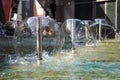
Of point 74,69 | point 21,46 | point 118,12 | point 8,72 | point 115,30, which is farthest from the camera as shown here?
point 118,12

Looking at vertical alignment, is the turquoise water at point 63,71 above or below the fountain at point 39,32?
below

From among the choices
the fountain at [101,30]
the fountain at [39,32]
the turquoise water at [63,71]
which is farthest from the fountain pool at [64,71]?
the fountain at [101,30]

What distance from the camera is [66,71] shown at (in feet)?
27.2

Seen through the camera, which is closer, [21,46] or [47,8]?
[21,46]

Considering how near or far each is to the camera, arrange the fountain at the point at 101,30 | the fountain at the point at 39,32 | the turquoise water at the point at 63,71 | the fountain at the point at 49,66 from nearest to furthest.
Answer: the turquoise water at the point at 63,71 → the fountain at the point at 49,66 → the fountain at the point at 39,32 → the fountain at the point at 101,30

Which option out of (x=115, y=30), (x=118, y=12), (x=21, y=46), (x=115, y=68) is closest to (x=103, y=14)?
(x=118, y=12)

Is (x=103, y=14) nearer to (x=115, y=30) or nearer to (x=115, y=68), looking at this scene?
(x=115, y=30)

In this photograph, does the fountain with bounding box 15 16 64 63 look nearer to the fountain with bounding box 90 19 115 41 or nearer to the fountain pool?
the fountain pool

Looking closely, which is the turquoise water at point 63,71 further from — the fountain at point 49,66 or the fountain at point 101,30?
the fountain at point 101,30

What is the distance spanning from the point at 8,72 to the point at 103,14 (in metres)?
24.3

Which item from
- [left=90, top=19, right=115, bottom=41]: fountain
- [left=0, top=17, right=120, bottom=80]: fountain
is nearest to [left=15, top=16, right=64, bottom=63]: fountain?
[left=0, top=17, right=120, bottom=80]: fountain

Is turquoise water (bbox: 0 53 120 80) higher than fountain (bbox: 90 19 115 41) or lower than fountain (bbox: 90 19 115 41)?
higher

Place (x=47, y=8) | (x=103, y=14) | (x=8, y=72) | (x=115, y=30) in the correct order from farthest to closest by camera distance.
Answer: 1. (x=47, y=8)
2. (x=103, y=14)
3. (x=115, y=30)
4. (x=8, y=72)

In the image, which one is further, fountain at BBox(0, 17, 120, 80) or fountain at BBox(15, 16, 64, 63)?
fountain at BBox(15, 16, 64, 63)
